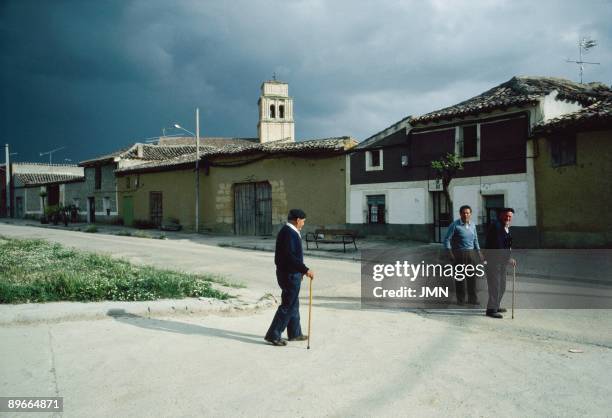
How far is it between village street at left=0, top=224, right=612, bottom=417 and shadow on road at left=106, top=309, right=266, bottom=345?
0.01 meters

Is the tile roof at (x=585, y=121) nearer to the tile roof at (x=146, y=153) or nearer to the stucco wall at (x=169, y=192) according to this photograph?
the stucco wall at (x=169, y=192)

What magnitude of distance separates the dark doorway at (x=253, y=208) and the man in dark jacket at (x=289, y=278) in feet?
57.5

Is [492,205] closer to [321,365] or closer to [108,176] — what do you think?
[321,365]

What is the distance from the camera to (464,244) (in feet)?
23.5

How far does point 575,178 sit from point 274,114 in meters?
48.7

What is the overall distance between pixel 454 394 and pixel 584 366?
1.72 metres

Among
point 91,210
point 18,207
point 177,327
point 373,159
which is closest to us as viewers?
point 177,327

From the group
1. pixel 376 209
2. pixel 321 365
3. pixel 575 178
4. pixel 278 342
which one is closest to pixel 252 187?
pixel 376 209

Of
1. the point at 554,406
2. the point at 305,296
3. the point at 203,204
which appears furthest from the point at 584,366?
the point at 203,204

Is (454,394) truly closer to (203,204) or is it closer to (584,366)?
(584,366)

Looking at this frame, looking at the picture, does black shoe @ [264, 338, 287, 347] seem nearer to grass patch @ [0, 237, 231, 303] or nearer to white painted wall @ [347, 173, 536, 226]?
grass patch @ [0, 237, 231, 303]

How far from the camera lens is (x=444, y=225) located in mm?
17938

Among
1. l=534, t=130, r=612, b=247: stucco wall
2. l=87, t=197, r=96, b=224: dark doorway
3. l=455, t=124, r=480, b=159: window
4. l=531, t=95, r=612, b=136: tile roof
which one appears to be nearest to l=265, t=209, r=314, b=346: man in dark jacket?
l=531, t=95, r=612, b=136: tile roof

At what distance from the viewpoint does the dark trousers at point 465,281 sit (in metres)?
7.07
